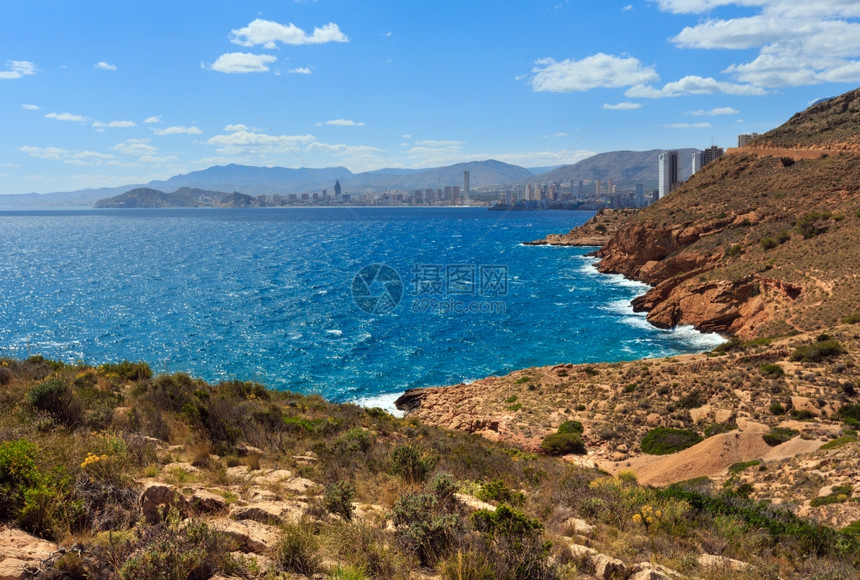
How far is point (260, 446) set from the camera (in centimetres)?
1164

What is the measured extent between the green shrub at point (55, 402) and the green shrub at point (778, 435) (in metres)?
22.7

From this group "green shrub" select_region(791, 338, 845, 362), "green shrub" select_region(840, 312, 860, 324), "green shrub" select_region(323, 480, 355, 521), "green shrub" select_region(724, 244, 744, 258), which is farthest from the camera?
"green shrub" select_region(724, 244, 744, 258)

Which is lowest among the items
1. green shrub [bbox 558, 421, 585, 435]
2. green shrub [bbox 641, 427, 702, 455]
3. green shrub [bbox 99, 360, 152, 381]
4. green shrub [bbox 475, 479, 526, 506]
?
green shrub [bbox 558, 421, 585, 435]

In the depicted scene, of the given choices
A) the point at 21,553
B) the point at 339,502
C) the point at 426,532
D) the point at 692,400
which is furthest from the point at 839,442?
the point at 21,553

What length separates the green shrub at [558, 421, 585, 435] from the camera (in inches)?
957

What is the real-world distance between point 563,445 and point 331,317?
31019mm

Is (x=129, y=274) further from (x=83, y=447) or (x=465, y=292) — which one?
(x=83, y=447)

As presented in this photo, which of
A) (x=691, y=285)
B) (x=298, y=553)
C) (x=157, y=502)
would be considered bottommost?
(x=691, y=285)

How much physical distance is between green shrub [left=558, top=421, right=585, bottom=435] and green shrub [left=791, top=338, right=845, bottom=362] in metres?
13.5

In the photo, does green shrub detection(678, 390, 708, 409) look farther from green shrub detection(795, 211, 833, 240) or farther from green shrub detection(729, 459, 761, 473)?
green shrub detection(795, 211, 833, 240)

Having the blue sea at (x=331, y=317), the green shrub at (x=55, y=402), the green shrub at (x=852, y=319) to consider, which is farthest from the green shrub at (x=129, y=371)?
the green shrub at (x=852, y=319)

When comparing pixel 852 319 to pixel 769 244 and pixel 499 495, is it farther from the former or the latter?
pixel 499 495

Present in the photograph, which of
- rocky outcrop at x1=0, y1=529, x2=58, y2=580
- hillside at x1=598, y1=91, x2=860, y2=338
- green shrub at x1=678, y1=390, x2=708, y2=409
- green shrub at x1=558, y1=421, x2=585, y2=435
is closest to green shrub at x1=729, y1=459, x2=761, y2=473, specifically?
green shrub at x1=558, y1=421, x2=585, y2=435

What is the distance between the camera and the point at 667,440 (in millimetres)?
22125
